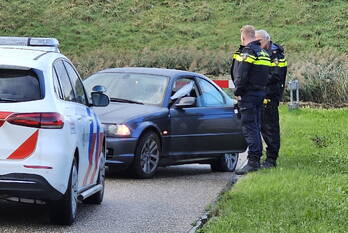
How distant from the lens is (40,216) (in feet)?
31.1

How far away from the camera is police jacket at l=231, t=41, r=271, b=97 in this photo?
1284cm

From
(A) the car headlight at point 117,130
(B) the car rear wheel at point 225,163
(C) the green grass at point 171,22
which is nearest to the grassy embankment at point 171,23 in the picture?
(C) the green grass at point 171,22

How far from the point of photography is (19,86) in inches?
338

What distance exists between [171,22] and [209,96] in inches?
1562

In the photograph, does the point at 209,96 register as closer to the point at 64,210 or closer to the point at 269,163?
the point at 269,163

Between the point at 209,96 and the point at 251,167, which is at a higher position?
the point at 209,96

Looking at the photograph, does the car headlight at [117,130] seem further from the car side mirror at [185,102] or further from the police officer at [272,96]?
the police officer at [272,96]

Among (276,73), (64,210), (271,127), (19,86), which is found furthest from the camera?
(271,127)

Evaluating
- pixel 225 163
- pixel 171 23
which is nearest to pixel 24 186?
pixel 225 163

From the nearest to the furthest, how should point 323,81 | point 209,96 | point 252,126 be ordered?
point 252,126, point 209,96, point 323,81

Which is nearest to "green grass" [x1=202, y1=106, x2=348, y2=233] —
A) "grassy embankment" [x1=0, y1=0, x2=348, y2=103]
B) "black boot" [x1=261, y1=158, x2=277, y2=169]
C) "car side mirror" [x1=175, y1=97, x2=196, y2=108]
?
"black boot" [x1=261, y1=158, x2=277, y2=169]

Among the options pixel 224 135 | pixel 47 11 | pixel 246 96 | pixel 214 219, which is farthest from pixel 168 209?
pixel 47 11

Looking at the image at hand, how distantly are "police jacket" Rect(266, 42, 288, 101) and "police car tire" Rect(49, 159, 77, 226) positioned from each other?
5.49m

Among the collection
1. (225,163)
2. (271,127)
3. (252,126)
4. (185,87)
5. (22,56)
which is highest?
(22,56)
